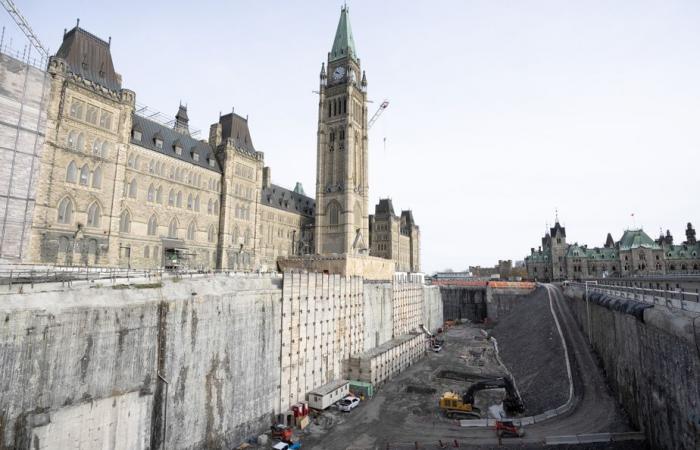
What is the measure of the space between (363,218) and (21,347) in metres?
74.6

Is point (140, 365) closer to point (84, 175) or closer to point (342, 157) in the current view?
point (84, 175)

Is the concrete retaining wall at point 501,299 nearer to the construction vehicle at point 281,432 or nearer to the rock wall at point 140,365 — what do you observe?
the construction vehicle at point 281,432

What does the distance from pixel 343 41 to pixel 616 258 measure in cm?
10771

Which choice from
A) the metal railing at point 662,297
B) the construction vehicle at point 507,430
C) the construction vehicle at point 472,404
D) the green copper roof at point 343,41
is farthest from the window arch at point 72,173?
the green copper roof at point 343,41

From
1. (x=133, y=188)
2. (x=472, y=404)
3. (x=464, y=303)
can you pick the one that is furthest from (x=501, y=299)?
(x=133, y=188)

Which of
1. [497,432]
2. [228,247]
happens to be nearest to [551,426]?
[497,432]

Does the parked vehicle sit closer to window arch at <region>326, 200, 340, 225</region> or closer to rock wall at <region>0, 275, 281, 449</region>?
rock wall at <region>0, 275, 281, 449</region>

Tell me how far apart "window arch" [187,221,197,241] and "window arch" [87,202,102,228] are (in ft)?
42.8

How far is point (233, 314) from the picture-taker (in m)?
28.8

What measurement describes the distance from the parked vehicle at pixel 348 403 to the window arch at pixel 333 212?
167ft

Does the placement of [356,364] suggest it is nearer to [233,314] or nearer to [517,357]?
[233,314]

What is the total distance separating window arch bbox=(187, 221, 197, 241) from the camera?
2077 inches

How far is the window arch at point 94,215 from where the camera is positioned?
39.8 meters

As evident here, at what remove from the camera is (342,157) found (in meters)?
87.0
